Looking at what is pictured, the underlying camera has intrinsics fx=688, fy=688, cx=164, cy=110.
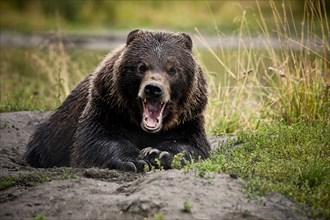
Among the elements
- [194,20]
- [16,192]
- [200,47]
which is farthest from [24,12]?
[16,192]

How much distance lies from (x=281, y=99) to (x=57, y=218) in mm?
4374

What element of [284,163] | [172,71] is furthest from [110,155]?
[284,163]

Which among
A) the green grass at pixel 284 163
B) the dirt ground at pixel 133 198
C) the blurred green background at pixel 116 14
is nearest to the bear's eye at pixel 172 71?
the green grass at pixel 284 163

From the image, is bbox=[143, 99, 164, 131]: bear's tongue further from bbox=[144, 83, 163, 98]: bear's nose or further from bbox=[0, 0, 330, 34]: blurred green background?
bbox=[0, 0, 330, 34]: blurred green background

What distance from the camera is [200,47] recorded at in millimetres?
24812

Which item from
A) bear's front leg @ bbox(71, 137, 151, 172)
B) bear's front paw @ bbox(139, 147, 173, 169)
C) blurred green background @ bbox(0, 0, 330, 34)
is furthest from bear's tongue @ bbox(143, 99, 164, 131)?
blurred green background @ bbox(0, 0, 330, 34)

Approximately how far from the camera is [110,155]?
257 inches

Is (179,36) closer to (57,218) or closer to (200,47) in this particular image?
(57,218)

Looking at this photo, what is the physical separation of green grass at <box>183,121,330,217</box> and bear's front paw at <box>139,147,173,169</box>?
0.20 m

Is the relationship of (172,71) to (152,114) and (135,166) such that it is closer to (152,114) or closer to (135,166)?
(152,114)

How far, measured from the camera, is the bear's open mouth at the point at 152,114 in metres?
6.39

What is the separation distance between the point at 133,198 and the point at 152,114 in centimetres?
151

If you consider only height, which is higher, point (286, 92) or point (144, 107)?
point (144, 107)

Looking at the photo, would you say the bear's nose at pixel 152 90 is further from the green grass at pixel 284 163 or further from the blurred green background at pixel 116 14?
the blurred green background at pixel 116 14
